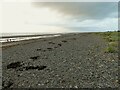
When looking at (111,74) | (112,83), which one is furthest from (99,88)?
(111,74)

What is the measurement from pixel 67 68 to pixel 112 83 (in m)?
5.14

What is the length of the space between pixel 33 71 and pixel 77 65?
4350 mm

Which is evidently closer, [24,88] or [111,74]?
[24,88]

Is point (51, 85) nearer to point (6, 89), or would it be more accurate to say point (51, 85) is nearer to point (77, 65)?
point (6, 89)

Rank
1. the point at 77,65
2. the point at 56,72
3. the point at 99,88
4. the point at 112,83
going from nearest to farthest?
the point at 99,88 < the point at 112,83 < the point at 56,72 < the point at 77,65

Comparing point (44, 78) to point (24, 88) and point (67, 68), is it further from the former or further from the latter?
point (67, 68)

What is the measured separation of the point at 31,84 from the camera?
13.5m

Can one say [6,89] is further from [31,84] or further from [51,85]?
[51,85]

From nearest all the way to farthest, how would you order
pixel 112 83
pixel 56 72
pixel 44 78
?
pixel 112 83 → pixel 44 78 → pixel 56 72

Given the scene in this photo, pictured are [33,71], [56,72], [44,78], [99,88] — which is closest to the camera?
[99,88]

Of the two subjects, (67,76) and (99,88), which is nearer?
(99,88)

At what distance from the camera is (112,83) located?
13.1m

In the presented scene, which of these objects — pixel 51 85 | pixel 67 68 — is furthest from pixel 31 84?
pixel 67 68

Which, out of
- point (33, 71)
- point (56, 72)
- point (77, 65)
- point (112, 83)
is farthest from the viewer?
point (77, 65)
